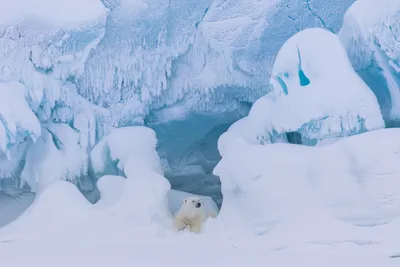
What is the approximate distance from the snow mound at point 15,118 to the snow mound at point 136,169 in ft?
1.73

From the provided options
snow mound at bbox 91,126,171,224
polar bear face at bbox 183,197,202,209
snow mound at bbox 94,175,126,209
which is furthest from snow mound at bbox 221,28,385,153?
snow mound at bbox 94,175,126,209

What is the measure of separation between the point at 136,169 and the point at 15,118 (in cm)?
80

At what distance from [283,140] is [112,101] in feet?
4.14

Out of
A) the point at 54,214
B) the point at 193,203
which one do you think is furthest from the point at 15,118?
the point at 193,203

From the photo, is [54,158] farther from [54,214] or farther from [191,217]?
[191,217]

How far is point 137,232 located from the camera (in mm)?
2939

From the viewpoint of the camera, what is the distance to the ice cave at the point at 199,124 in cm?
253

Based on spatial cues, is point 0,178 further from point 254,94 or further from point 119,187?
point 254,94

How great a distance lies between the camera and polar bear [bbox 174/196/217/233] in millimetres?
3115

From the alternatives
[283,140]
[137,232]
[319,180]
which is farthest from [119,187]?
[319,180]

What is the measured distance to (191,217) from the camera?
314 centimetres

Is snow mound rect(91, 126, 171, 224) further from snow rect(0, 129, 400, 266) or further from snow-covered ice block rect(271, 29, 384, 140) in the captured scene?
snow-covered ice block rect(271, 29, 384, 140)

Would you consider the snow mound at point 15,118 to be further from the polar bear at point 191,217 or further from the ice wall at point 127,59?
the polar bear at point 191,217

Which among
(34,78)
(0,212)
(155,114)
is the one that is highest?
(34,78)
